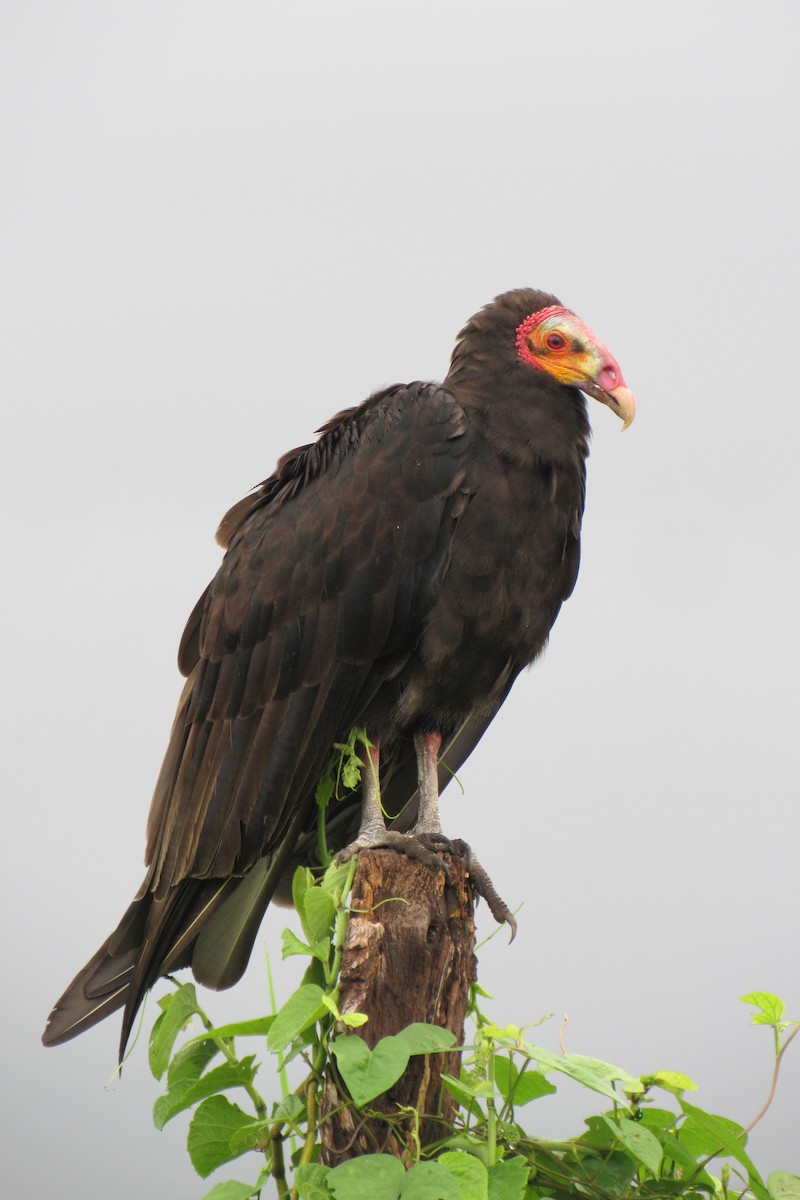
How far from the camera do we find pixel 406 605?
361 centimetres

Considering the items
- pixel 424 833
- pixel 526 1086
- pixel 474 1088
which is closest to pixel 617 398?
pixel 424 833

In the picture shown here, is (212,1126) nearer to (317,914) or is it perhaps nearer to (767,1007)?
(317,914)

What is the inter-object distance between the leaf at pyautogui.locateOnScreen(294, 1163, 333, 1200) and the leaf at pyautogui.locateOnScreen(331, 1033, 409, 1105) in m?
0.18

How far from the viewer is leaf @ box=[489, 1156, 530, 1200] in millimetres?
2510

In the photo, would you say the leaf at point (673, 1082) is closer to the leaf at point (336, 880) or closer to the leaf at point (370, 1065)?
the leaf at point (370, 1065)

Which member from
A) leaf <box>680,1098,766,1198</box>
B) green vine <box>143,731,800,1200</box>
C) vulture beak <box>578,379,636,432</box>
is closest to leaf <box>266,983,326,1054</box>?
green vine <box>143,731,800,1200</box>

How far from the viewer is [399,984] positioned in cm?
296

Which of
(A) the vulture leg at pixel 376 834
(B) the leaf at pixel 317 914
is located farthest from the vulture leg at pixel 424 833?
(B) the leaf at pixel 317 914

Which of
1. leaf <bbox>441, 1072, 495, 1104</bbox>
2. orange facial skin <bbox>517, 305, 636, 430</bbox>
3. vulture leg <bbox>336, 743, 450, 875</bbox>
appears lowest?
leaf <bbox>441, 1072, 495, 1104</bbox>

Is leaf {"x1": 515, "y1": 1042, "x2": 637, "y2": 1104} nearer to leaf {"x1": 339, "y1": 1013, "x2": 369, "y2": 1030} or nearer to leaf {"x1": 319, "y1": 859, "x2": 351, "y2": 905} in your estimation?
leaf {"x1": 339, "y1": 1013, "x2": 369, "y2": 1030}

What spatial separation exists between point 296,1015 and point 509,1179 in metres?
0.54

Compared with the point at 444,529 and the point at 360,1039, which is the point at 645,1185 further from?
the point at 444,529

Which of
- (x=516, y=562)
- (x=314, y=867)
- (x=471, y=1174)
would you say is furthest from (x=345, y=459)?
(x=471, y=1174)

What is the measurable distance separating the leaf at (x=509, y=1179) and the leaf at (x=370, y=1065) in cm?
27
